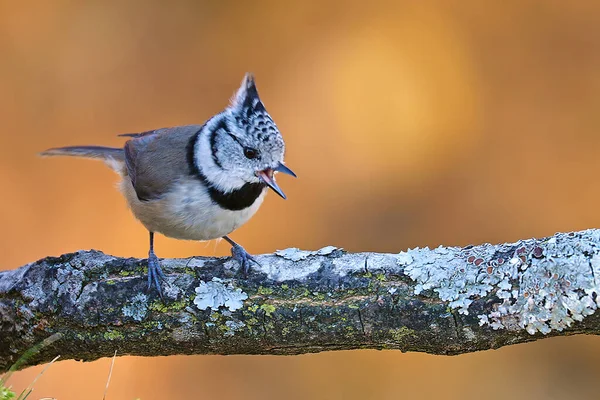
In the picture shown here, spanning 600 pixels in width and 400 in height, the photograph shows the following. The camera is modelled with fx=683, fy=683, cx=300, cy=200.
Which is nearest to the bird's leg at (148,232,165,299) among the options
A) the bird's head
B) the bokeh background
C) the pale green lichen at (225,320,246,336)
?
the pale green lichen at (225,320,246,336)

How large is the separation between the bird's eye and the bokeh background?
1.71 m

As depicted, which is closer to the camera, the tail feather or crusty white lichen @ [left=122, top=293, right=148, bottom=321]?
crusty white lichen @ [left=122, top=293, right=148, bottom=321]

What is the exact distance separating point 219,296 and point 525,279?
1.01 m

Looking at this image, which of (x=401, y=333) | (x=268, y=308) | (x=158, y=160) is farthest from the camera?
(x=158, y=160)

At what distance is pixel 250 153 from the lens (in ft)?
9.95

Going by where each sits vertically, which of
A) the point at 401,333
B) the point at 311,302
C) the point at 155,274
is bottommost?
the point at 401,333

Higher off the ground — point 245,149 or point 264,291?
point 245,149

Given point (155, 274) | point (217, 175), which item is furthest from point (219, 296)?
point (217, 175)

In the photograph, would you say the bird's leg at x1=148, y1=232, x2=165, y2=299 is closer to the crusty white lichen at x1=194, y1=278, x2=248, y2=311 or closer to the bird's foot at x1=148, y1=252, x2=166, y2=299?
the bird's foot at x1=148, y1=252, x2=166, y2=299

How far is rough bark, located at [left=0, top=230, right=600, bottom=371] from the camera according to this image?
2059 millimetres

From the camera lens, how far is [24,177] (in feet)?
15.9

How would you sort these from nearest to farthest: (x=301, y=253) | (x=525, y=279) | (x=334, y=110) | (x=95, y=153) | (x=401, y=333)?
(x=525, y=279) < (x=401, y=333) < (x=301, y=253) < (x=95, y=153) < (x=334, y=110)

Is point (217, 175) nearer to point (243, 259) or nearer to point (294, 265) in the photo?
point (243, 259)

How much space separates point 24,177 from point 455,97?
3.13 m
